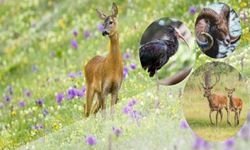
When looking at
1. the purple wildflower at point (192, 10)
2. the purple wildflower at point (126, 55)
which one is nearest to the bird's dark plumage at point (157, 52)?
the purple wildflower at point (126, 55)

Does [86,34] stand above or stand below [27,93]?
above

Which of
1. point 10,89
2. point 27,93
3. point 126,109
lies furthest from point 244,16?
point 10,89

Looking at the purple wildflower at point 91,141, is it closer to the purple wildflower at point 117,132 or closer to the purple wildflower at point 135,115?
the purple wildflower at point 117,132

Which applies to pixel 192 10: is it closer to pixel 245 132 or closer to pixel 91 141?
pixel 91 141

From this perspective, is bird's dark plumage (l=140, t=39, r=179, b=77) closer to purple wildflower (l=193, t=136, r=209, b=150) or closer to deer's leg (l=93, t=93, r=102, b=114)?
deer's leg (l=93, t=93, r=102, b=114)

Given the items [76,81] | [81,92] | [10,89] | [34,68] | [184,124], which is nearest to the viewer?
[184,124]

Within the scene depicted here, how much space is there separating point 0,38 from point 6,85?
5184mm

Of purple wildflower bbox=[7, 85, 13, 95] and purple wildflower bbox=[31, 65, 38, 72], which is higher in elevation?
purple wildflower bbox=[31, 65, 38, 72]

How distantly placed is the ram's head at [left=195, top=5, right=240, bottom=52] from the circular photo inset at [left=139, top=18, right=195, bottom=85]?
17cm

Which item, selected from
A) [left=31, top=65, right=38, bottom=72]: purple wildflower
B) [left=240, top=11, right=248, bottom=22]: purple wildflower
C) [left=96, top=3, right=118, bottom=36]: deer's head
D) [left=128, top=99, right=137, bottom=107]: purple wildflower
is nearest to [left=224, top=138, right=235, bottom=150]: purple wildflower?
[left=128, top=99, right=137, bottom=107]: purple wildflower

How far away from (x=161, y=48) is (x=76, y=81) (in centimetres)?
367

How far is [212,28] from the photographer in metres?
12.2

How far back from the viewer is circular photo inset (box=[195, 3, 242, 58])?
12.1 metres

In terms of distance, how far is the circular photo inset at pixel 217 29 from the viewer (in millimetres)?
12148
